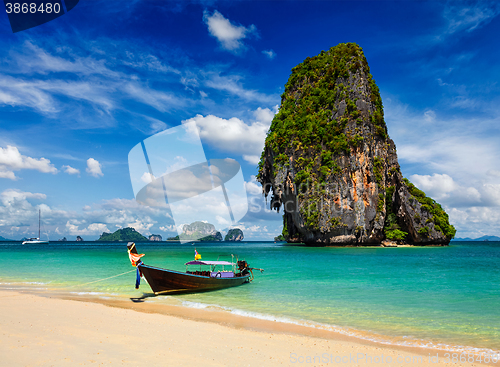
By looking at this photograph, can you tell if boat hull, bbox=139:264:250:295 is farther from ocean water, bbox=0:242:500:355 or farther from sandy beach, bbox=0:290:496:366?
sandy beach, bbox=0:290:496:366

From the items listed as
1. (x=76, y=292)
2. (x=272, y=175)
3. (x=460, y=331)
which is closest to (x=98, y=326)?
(x=76, y=292)

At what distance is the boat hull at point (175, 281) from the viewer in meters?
11.8


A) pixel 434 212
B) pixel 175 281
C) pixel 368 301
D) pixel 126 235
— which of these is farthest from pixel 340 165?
pixel 126 235

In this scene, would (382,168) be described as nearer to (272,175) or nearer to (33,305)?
(272,175)

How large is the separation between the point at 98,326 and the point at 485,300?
512 inches

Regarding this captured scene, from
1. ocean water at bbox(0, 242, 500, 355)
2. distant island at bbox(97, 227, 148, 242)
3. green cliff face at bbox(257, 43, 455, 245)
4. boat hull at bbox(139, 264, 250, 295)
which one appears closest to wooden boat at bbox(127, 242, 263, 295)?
boat hull at bbox(139, 264, 250, 295)

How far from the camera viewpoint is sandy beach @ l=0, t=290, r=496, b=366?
513 centimetres

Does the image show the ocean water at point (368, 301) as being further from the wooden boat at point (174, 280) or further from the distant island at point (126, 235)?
the distant island at point (126, 235)

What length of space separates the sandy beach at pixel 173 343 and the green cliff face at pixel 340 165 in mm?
36372

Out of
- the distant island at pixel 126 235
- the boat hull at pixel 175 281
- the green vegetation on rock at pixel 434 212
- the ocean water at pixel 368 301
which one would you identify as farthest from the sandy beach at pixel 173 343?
the distant island at pixel 126 235

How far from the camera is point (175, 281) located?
1224cm

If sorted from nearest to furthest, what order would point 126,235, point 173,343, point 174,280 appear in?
point 173,343 < point 174,280 < point 126,235

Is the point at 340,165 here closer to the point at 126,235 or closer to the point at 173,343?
the point at 173,343

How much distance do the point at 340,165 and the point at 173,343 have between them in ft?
132
